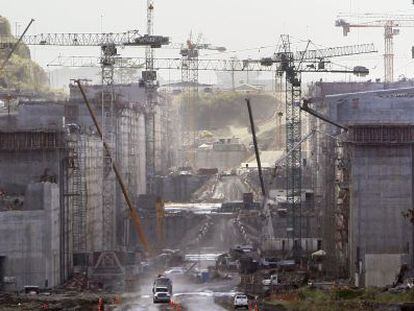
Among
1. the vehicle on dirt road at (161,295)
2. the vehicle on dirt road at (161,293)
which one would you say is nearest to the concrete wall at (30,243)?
the vehicle on dirt road at (161,293)

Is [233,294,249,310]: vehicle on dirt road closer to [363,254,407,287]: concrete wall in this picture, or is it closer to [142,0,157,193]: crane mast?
[363,254,407,287]: concrete wall

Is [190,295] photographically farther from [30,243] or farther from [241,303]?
[30,243]

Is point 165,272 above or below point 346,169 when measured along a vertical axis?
below

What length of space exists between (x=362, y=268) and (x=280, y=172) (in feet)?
256

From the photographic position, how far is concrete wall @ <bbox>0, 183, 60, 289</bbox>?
92.2 meters

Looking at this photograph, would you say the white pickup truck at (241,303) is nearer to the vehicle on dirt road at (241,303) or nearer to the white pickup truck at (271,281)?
the vehicle on dirt road at (241,303)

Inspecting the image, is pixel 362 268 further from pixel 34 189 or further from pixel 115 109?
pixel 115 109

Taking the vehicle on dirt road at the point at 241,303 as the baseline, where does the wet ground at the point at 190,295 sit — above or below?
below

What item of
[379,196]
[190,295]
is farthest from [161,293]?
[379,196]

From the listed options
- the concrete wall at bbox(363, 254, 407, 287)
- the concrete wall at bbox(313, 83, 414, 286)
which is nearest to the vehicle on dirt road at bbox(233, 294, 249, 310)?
the concrete wall at bbox(363, 254, 407, 287)

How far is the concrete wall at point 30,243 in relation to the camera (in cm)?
9219

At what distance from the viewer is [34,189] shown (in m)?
94.6

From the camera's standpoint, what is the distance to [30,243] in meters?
93.1

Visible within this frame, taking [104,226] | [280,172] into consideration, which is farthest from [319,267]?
[280,172]
